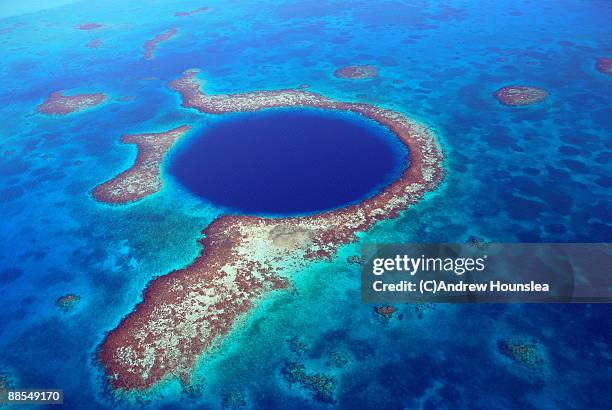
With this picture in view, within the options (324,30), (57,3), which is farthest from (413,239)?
(57,3)

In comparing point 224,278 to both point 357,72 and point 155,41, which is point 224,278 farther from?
point 155,41

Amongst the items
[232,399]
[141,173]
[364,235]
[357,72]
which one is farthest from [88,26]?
[232,399]

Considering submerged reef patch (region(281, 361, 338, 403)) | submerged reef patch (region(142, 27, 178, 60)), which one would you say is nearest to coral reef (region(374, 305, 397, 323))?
submerged reef patch (region(281, 361, 338, 403))

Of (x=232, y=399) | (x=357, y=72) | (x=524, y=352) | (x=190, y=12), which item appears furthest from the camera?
(x=190, y=12)

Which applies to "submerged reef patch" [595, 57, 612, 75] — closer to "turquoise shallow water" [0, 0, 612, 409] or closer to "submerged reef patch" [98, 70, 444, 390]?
"turquoise shallow water" [0, 0, 612, 409]

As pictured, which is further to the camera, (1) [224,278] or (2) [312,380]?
(1) [224,278]

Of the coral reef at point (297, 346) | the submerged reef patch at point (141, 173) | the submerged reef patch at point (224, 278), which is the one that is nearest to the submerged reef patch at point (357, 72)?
the submerged reef patch at point (224, 278)
